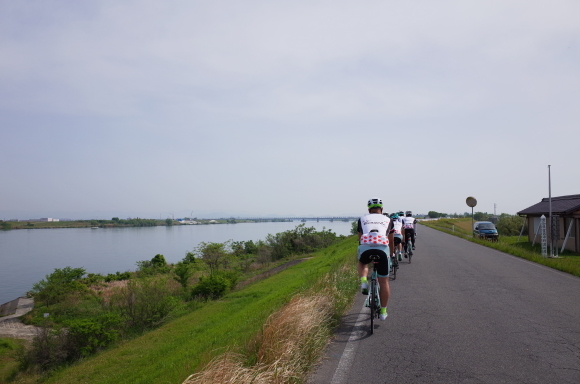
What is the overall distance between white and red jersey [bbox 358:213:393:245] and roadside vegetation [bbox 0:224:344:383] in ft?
8.25

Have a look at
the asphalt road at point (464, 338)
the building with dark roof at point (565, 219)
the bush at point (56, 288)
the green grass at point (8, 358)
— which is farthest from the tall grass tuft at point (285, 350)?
the bush at point (56, 288)

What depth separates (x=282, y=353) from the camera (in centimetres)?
443

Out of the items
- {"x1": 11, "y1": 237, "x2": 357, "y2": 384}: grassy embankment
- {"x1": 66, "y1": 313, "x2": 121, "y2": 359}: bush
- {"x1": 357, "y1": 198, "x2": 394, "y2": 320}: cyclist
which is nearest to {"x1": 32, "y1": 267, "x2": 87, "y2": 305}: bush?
{"x1": 66, "y1": 313, "x2": 121, "y2": 359}: bush

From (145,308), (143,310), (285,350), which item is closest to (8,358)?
(143,310)

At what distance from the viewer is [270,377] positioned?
3926mm

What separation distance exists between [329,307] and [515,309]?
11.5 ft

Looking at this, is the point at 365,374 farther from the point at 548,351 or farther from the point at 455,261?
the point at 455,261

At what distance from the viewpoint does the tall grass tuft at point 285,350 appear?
13.0ft

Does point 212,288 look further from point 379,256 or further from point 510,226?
point 510,226

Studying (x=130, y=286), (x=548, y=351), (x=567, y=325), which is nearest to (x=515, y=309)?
(x=567, y=325)

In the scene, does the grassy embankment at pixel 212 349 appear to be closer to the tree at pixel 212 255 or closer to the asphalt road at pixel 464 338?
the asphalt road at pixel 464 338

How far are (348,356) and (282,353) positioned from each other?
41.2 inches

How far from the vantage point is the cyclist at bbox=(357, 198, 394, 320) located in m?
6.04

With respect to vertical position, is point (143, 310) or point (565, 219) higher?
point (565, 219)
